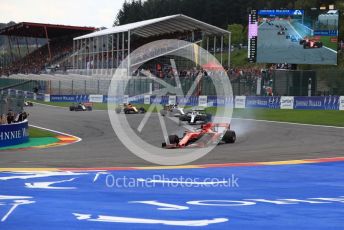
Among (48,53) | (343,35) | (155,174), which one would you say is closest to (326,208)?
(155,174)

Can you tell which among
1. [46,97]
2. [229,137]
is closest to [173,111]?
[229,137]

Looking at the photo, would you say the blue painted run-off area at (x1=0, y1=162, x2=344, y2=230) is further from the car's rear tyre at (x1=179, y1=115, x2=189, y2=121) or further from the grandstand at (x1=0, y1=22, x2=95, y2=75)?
the grandstand at (x1=0, y1=22, x2=95, y2=75)

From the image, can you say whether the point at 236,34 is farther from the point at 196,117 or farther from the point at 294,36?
the point at 196,117

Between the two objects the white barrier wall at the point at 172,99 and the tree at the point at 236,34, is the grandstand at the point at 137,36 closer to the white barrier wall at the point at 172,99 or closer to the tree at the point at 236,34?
the white barrier wall at the point at 172,99

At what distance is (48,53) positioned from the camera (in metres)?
92.6

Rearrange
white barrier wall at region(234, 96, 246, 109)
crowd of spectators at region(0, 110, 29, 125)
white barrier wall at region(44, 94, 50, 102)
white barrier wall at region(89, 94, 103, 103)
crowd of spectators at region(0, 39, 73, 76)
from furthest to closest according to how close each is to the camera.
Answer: crowd of spectators at region(0, 39, 73, 76)
white barrier wall at region(44, 94, 50, 102)
white barrier wall at region(89, 94, 103, 103)
white barrier wall at region(234, 96, 246, 109)
crowd of spectators at region(0, 110, 29, 125)

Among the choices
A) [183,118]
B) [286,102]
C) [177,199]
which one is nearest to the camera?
[177,199]

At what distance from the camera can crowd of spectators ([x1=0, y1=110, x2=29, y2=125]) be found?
23161 millimetres

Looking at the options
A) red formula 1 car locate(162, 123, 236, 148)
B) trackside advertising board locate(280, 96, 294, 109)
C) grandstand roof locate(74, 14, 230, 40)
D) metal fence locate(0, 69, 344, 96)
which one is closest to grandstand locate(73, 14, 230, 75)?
grandstand roof locate(74, 14, 230, 40)

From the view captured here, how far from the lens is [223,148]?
62.7ft

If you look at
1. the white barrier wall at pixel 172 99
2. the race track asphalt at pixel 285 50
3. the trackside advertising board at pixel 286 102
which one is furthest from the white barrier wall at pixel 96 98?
the trackside advertising board at pixel 286 102

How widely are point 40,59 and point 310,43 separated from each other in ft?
197

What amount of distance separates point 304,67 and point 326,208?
1941 inches

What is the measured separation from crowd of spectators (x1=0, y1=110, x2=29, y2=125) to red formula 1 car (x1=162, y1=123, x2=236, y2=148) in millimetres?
7525
